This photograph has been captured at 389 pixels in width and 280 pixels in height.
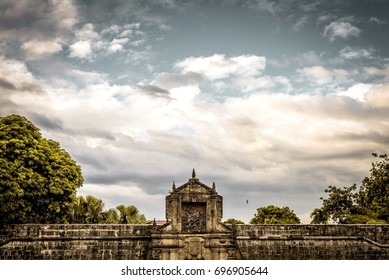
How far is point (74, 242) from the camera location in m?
19.7

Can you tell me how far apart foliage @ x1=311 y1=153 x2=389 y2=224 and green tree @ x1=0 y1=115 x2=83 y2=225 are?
60.8ft

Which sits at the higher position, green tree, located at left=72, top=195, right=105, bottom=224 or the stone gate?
green tree, located at left=72, top=195, right=105, bottom=224

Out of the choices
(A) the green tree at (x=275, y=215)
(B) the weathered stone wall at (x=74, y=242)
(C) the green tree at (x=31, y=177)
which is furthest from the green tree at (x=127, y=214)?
(A) the green tree at (x=275, y=215)

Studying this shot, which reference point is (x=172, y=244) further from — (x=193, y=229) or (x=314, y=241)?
(x=314, y=241)

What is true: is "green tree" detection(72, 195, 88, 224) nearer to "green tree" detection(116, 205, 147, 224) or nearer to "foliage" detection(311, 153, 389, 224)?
"green tree" detection(116, 205, 147, 224)

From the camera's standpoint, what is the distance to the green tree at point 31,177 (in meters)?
19.4

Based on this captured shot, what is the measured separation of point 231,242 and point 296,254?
133 inches

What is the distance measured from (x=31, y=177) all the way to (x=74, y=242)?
398 centimetres

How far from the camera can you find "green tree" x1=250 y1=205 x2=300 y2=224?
48.6m

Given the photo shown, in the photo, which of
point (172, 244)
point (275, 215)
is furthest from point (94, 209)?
point (275, 215)

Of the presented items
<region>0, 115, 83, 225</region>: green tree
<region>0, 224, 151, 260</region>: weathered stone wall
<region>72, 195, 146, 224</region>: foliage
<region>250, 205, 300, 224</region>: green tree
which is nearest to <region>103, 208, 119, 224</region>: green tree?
<region>72, 195, 146, 224</region>: foliage

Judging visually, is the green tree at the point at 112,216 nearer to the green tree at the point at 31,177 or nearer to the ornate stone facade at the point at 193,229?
the green tree at the point at 31,177
